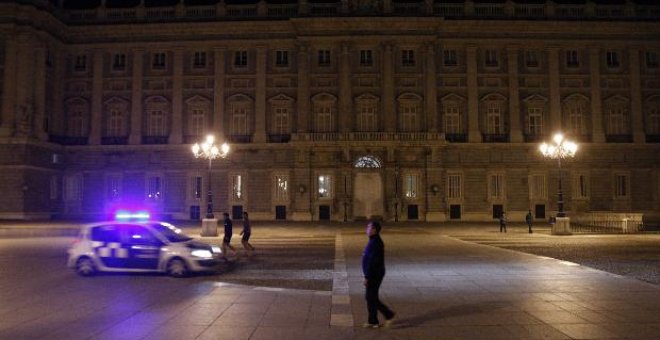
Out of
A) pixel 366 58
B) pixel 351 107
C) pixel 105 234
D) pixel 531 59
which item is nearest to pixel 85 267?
pixel 105 234

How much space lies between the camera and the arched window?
42.1m

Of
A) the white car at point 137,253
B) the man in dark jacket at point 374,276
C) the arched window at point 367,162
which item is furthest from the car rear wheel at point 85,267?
the arched window at point 367,162

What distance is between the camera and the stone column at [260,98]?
140 ft

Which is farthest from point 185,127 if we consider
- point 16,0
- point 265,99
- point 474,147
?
point 474,147

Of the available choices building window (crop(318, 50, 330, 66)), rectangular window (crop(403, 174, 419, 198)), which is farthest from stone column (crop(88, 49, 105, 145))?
rectangular window (crop(403, 174, 419, 198))

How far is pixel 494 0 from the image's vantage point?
4528 cm

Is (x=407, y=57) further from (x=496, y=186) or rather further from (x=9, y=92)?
(x=9, y=92)

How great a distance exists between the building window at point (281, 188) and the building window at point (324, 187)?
2669 mm

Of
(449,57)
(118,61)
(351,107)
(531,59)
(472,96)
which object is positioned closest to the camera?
(351,107)

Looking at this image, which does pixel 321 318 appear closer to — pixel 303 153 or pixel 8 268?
pixel 8 268

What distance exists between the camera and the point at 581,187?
42562 millimetres

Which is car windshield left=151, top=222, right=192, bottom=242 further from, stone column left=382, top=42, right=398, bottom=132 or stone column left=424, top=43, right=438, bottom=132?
stone column left=424, top=43, right=438, bottom=132

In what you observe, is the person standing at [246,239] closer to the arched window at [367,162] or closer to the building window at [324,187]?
the building window at [324,187]

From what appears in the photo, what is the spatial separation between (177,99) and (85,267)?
31444 mm
